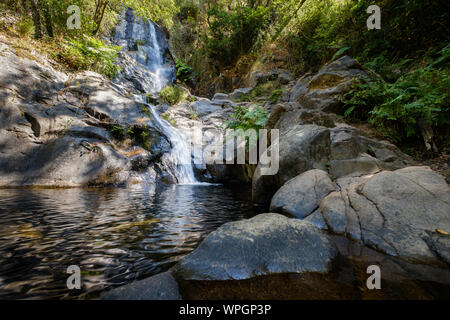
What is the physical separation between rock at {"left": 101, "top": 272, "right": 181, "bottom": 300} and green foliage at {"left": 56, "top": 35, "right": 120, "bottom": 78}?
965 cm

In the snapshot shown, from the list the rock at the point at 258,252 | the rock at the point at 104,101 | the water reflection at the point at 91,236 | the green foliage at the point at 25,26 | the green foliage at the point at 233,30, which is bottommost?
the water reflection at the point at 91,236

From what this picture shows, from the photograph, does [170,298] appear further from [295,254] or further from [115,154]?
[115,154]

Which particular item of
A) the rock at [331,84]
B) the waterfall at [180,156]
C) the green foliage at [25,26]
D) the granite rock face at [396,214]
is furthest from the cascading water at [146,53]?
the granite rock face at [396,214]

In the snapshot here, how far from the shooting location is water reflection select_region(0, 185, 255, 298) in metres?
1.56

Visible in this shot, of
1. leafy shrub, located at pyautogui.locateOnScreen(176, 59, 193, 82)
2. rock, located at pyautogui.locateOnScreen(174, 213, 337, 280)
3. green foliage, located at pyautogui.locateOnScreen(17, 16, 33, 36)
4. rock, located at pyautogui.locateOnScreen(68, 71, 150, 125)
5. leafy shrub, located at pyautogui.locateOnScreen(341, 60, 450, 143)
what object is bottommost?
Answer: rock, located at pyautogui.locateOnScreen(174, 213, 337, 280)

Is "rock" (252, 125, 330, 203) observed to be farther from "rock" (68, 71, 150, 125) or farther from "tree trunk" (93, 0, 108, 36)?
"tree trunk" (93, 0, 108, 36)

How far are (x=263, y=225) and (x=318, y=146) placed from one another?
259 centimetres

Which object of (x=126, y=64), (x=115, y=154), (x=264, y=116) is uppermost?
(x=126, y=64)

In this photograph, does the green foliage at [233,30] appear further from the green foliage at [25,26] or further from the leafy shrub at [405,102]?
the leafy shrub at [405,102]

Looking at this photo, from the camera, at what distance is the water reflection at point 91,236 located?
156cm

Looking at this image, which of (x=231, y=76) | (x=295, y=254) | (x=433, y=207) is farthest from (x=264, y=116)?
(x=231, y=76)

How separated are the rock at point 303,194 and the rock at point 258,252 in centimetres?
86

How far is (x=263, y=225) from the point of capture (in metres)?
2.09

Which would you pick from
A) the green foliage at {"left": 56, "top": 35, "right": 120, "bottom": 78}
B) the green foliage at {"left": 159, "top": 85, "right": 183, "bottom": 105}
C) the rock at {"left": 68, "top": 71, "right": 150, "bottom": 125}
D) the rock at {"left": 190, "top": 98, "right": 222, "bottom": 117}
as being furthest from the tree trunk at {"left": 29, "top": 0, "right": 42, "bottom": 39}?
the rock at {"left": 190, "top": 98, "right": 222, "bottom": 117}
